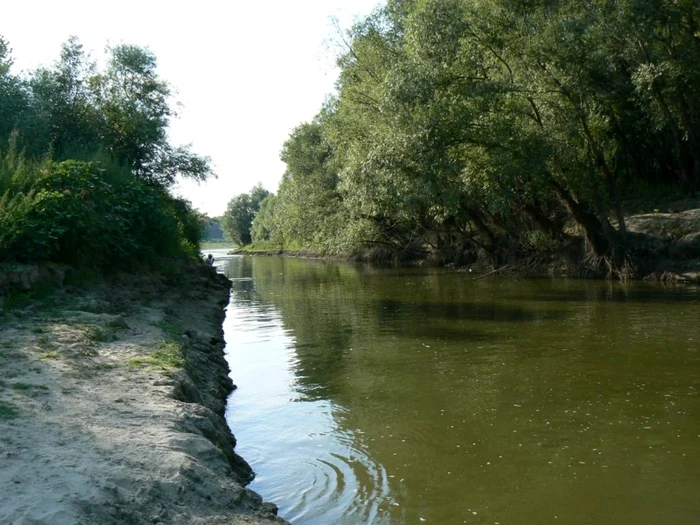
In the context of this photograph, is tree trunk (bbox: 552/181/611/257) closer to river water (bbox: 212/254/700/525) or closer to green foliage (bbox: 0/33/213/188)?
river water (bbox: 212/254/700/525)

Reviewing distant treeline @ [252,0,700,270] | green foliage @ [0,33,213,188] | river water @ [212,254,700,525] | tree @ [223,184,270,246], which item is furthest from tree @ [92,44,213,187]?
tree @ [223,184,270,246]

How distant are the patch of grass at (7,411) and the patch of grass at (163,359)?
273 cm

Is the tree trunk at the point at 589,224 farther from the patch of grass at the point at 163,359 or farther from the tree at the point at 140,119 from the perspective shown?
the patch of grass at the point at 163,359

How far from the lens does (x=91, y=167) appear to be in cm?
1880

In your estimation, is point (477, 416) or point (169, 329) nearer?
point (477, 416)

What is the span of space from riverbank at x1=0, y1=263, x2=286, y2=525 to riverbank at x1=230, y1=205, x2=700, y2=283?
2065 cm

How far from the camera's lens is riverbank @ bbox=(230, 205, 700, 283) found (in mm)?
28203

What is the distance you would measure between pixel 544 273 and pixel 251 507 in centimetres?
2959

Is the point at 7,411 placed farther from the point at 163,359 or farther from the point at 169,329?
the point at 169,329

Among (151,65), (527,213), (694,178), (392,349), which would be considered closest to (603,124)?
(527,213)

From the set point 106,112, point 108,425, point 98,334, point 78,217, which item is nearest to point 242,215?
point 106,112

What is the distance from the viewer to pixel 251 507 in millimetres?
6504

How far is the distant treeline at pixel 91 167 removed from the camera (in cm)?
1511

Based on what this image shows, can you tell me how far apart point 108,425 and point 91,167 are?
13.1 m
